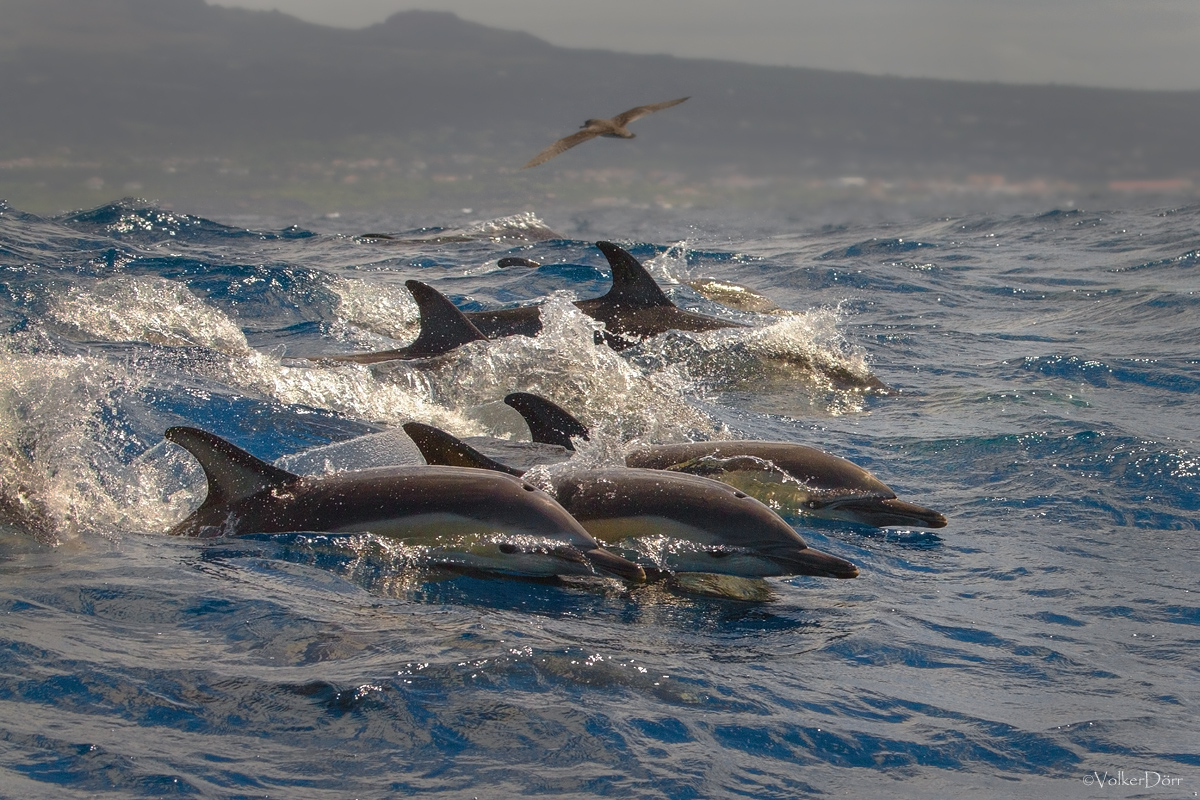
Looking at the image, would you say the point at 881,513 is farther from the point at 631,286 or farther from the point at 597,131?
the point at 631,286

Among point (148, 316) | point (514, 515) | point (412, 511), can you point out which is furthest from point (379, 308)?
point (514, 515)

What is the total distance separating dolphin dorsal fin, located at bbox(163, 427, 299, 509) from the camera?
6012 mm

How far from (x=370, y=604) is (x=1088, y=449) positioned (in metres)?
6.03

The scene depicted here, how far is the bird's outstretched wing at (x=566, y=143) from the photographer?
10977 mm

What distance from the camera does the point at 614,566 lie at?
5527 millimetres

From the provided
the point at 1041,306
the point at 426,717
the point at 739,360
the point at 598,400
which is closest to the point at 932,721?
the point at 426,717

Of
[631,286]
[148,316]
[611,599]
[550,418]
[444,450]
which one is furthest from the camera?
[148,316]

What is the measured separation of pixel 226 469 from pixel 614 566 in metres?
2.21

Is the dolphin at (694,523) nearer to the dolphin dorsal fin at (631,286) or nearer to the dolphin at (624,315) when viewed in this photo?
the dolphin at (624,315)

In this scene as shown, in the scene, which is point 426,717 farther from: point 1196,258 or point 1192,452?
point 1196,258

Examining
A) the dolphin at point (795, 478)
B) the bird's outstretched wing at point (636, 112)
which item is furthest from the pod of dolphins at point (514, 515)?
the bird's outstretched wing at point (636, 112)

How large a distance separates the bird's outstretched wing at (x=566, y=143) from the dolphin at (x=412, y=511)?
5486mm

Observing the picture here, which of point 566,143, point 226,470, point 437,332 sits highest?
point 566,143

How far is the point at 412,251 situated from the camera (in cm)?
2072
